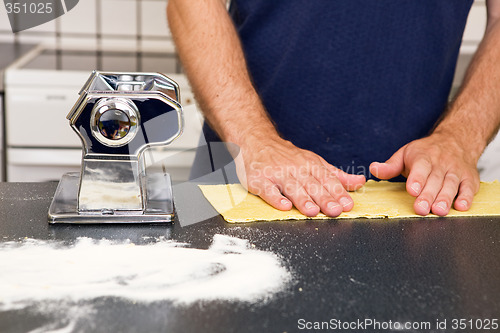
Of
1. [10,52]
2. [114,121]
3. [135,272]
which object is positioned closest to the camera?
[135,272]

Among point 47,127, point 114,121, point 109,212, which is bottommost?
point 47,127

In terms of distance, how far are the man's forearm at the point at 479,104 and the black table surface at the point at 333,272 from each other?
0.96ft

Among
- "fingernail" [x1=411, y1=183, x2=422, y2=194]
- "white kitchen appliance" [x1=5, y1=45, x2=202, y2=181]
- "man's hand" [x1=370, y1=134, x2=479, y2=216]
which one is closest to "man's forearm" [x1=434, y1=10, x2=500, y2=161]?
"man's hand" [x1=370, y1=134, x2=479, y2=216]

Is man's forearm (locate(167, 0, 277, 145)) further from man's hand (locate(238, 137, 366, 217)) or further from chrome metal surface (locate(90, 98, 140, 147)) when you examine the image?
chrome metal surface (locate(90, 98, 140, 147))

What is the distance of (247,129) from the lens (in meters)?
0.95

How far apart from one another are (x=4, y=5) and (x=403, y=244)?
199 cm

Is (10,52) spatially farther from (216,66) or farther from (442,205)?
(442,205)

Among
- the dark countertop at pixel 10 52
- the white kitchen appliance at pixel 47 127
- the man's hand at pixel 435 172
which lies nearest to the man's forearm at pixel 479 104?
the man's hand at pixel 435 172

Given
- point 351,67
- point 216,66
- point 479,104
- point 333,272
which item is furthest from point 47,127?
point 333,272

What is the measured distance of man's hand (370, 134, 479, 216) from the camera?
0.80 m

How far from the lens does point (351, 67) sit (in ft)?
3.64

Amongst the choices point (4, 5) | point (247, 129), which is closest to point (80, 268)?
point (247, 129)

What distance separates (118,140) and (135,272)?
18 centimetres

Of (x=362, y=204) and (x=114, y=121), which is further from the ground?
(x=114, y=121)
